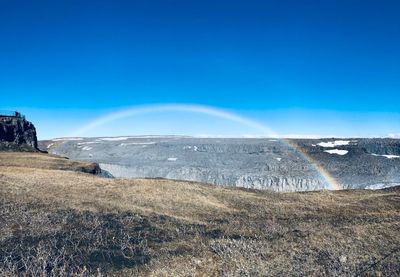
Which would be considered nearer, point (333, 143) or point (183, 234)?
point (183, 234)

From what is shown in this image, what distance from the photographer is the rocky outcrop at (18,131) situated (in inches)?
2707

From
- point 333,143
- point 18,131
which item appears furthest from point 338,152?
point 18,131

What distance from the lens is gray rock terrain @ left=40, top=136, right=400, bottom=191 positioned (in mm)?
76188

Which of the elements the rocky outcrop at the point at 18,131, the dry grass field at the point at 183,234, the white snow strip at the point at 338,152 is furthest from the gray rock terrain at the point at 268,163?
the dry grass field at the point at 183,234

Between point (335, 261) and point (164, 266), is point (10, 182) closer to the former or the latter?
point (164, 266)

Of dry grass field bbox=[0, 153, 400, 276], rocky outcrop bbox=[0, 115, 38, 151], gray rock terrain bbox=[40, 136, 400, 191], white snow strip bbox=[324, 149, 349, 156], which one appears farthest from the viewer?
white snow strip bbox=[324, 149, 349, 156]

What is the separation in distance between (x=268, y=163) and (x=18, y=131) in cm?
5373

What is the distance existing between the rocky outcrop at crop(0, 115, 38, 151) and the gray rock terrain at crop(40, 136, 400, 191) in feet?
71.5

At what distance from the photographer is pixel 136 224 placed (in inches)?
732

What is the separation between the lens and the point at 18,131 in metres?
73.9

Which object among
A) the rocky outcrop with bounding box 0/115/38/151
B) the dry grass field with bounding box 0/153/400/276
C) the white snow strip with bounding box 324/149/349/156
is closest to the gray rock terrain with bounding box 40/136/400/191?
the white snow strip with bounding box 324/149/349/156

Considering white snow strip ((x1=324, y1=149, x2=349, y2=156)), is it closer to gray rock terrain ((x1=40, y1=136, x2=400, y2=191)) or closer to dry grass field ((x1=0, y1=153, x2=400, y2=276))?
gray rock terrain ((x1=40, y1=136, x2=400, y2=191))

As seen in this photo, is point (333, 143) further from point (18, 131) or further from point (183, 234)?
point (183, 234)

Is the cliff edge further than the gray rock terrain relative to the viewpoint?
No
